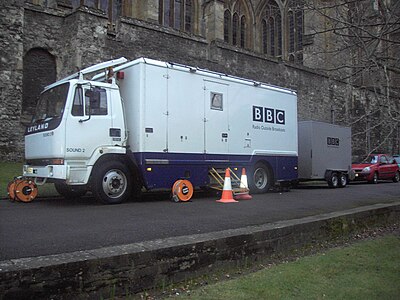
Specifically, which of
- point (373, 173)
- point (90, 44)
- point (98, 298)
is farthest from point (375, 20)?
point (373, 173)

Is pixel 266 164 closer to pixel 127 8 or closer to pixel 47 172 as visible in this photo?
pixel 47 172

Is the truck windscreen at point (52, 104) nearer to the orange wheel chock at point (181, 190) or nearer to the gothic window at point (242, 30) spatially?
the orange wheel chock at point (181, 190)

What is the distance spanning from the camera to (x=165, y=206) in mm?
9867

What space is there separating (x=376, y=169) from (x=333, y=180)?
5852mm

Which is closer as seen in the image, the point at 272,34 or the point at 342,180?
the point at 342,180

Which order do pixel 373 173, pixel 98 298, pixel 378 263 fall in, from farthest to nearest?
1. pixel 373 173
2. pixel 378 263
3. pixel 98 298

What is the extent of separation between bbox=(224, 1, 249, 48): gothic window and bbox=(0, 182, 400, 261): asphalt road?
28.7m

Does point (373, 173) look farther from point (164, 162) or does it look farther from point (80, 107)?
point (80, 107)

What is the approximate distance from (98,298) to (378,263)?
12.0 feet

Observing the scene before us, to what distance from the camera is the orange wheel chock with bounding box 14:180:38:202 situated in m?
10.0

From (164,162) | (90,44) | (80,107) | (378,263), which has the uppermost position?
(90,44)

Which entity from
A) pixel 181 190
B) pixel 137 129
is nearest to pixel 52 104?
pixel 137 129

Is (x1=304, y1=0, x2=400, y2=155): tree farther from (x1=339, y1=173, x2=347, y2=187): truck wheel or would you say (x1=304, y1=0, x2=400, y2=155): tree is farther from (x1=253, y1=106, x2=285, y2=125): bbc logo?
(x1=339, y1=173, x2=347, y2=187): truck wheel

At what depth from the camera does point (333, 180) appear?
18078 mm
